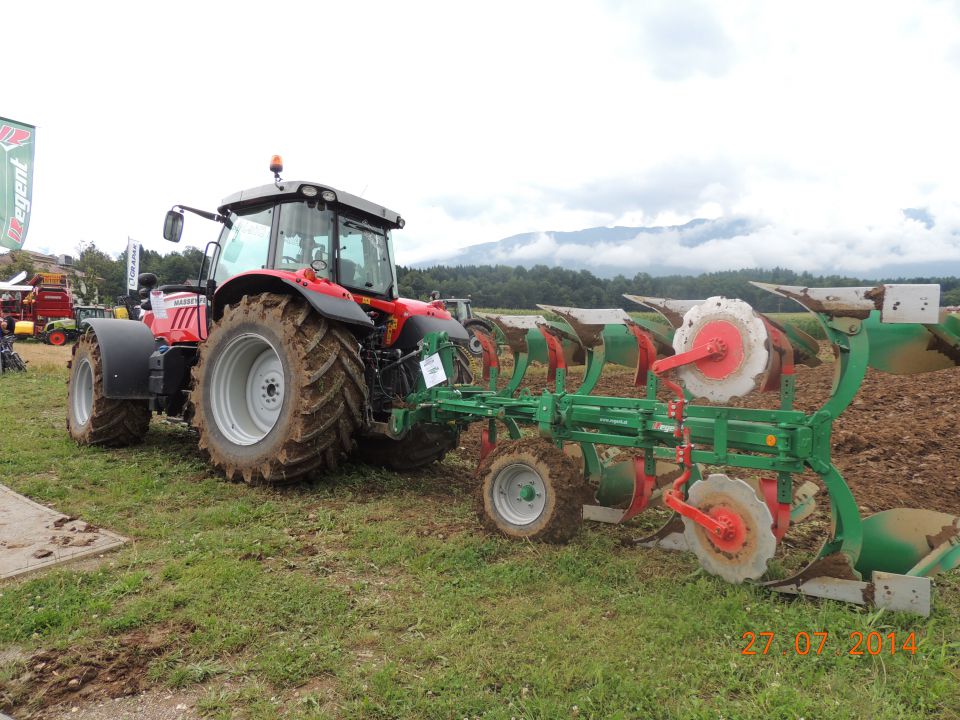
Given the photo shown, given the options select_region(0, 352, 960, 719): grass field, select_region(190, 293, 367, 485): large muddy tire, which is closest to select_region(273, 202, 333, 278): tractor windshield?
select_region(190, 293, 367, 485): large muddy tire

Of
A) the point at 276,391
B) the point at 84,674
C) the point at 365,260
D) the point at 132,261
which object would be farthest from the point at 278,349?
the point at 132,261

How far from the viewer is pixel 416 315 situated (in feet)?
16.8

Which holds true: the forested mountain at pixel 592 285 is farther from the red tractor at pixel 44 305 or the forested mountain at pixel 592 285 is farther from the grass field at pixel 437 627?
the red tractor at pixel 44 305

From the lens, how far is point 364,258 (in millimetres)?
5199

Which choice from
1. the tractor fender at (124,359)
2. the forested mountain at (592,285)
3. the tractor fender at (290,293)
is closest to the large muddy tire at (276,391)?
the tractor fender at (290,293)

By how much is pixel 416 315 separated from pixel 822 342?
293 cm

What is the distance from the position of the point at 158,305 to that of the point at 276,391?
231 centimetres

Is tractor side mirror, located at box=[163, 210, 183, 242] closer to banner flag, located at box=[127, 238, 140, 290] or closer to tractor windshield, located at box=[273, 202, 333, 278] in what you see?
tractor windshield, located at box=[273, 202, 333, 278]

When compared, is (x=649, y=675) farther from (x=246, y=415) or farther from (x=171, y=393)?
(x=171, y=393)

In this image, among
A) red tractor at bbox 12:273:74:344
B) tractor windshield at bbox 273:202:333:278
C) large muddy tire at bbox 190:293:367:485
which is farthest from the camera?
red tractor at bbox 12:273:74:344

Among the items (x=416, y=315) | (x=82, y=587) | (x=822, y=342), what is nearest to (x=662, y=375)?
(x=822, y=342)

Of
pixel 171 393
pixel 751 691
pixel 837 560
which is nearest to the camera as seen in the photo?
pixel 751 691

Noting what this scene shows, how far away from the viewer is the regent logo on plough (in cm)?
274

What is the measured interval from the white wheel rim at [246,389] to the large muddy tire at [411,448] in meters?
0.86
